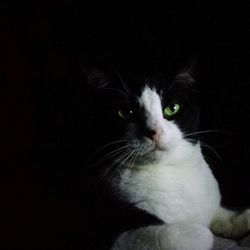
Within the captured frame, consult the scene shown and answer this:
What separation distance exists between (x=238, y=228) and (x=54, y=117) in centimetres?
67

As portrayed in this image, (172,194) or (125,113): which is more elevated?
(125,113)

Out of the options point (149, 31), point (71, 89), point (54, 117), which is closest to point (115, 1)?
point (149, 31)

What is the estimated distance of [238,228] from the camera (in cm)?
124

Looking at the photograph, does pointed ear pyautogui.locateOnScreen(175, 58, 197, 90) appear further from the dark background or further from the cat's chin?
the cat's chin

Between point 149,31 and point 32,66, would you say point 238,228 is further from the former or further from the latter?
point 32,66

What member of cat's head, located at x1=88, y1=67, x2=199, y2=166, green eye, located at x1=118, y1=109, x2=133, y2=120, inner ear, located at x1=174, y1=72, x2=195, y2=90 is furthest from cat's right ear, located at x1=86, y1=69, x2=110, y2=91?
inner ear, located at x1=174, y1=72, x2=195, y2=90

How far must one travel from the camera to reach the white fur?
1.11 metres

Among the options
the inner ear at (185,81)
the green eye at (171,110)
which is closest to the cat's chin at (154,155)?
the green eye at (171,110)

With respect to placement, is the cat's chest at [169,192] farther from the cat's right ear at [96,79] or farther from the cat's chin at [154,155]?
the cat's right ear at [96,79]

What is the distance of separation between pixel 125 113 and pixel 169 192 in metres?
0.26

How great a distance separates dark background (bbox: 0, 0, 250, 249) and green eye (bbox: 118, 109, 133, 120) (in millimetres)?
146

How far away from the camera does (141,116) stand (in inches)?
46.3

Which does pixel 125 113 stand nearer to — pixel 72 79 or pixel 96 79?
pixel 96 79

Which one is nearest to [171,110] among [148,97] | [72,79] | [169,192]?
[148,97]
